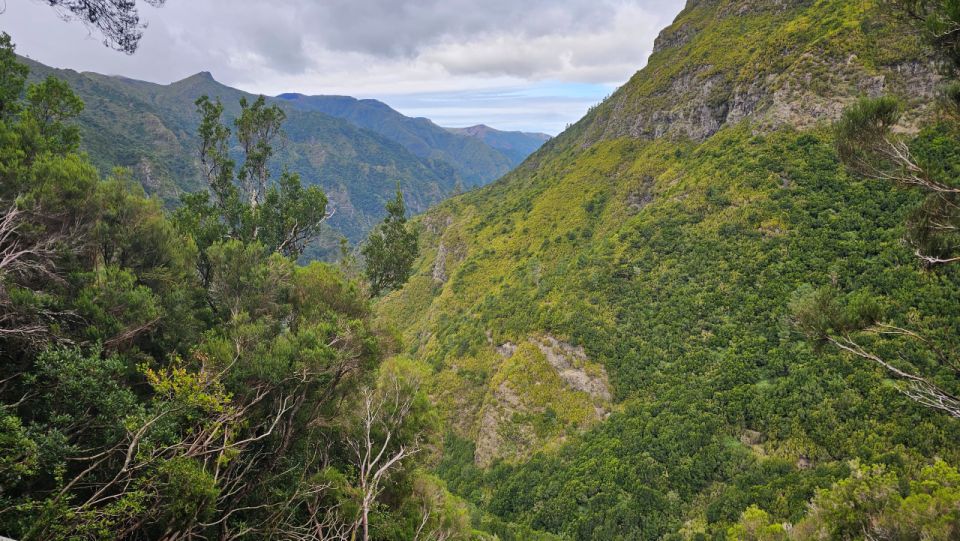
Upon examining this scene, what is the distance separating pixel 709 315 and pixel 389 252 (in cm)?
3248

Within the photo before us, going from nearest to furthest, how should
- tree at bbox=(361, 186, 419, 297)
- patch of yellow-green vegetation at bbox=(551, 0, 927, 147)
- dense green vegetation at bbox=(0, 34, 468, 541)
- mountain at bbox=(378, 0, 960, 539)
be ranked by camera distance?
dense green vegetation at bbox=(0, 34, 468, 541) → tree at bbox=(361, 186, 419, 297) → mountain at bbox=(378, 0, 960, 539) → patch of yellow-green vegetation at bbox=(551, 0, 927, 147)

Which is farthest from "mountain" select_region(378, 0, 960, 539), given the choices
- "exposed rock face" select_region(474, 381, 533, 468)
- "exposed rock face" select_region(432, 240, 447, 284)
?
"exposed rock face" select_region(432, 240, 447, 284)

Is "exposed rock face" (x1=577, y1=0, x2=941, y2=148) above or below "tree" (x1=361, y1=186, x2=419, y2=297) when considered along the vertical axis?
above

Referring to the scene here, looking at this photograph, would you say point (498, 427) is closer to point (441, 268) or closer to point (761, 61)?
point (441, 268)

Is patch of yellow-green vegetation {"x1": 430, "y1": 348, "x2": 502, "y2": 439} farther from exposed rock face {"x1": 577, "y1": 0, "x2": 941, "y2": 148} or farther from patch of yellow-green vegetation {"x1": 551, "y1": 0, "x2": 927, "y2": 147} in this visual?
patch of yellow-green vegetation {"x1": 551, "y1": 0, "x2": 927, "y2": 147}

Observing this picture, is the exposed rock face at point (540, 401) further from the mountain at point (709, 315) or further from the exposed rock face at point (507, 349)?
the exposed rock face at point (507, 349)

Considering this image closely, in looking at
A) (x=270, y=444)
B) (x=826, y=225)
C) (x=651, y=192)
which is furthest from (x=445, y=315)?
(x=270, y=444)

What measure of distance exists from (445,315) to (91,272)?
207 feet

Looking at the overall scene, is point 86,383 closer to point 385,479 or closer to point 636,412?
Result: point 385,479

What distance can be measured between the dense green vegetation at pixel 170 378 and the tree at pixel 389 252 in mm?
7041

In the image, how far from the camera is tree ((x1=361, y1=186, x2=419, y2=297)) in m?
26.5

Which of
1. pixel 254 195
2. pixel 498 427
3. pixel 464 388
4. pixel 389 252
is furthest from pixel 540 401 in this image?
pixel 254 195

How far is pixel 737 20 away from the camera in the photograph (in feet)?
227

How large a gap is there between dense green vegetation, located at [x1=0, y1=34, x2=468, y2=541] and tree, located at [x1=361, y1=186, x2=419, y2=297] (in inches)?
277
